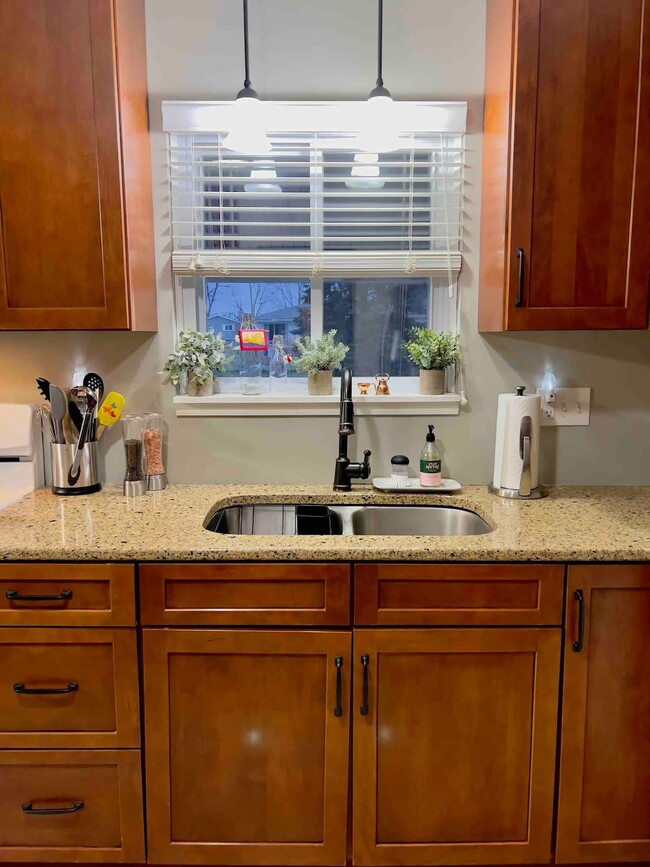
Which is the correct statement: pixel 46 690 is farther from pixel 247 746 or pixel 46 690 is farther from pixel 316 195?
pixel 316 195

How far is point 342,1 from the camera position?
1841mm

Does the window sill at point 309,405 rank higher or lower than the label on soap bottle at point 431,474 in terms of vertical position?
higher

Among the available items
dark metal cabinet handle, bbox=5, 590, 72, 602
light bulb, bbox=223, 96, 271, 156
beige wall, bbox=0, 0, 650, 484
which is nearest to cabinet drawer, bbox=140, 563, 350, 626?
dark metal cabinet handle, bbox=5, 590, 72, 602

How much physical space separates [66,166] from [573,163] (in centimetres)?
136

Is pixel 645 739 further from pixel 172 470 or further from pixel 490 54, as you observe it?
pixel 490 54

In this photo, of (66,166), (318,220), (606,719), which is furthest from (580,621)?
(66,166)

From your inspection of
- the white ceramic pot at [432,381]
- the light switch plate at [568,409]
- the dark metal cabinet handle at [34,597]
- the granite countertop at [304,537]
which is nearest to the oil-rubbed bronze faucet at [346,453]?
the granite countertop at [304,537]

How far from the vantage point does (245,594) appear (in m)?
1.40

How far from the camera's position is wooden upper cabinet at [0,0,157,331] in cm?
154

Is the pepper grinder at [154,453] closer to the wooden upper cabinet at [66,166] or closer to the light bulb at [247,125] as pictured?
the wooden upper cabinet at [66,166]

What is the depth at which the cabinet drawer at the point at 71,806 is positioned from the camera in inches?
56.6

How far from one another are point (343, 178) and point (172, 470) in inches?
44.4

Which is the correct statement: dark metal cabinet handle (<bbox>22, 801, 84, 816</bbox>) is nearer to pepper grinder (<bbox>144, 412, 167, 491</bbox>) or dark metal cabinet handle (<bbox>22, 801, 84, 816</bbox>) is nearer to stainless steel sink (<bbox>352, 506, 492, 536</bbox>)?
pepper grinder (<bbox>144, 412, 167, 491</bbox>)

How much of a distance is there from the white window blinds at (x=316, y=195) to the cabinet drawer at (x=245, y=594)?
103 centimetres
